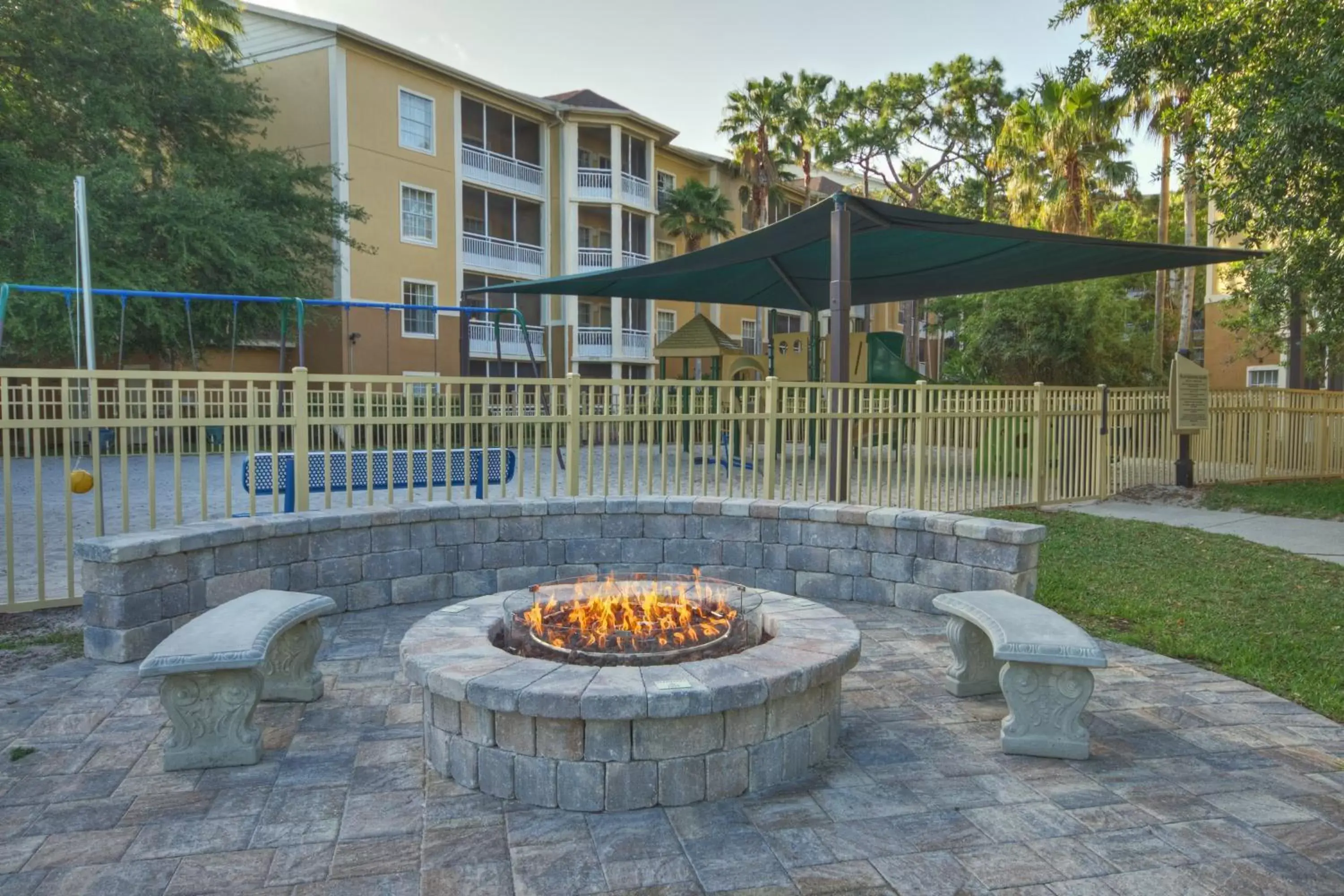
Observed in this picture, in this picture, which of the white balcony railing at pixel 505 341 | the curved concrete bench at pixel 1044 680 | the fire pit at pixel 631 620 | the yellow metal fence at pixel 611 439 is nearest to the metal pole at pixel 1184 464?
the yellow metal fence at pixel 611 439

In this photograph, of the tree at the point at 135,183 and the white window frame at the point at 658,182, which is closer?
the tree at the point at 135,183

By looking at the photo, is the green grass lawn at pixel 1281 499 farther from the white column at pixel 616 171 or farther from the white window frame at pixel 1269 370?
the white column at pixel 616 171

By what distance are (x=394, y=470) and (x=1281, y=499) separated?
1072 centimetres

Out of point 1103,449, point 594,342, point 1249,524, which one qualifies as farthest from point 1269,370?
point 594,342

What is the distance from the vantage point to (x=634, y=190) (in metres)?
28.3

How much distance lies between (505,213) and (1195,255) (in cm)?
2146

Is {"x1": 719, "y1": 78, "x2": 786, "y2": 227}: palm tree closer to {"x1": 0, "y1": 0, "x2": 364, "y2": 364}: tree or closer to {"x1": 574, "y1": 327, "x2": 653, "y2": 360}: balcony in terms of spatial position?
{"x1": 574, "y1": 327, "x2": 653, "y2": 360}: balcony

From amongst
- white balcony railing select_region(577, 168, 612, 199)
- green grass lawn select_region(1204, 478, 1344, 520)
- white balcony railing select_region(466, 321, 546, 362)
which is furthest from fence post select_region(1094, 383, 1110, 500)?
white balcony railing select_region(577, 168, 612, 199)

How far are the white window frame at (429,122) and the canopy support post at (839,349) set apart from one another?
18.5 meters

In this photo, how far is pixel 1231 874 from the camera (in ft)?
8.73

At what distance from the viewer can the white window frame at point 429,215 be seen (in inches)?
912

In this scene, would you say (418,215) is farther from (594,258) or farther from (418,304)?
(594,258)

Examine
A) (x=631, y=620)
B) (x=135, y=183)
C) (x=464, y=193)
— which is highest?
(x=464, y=193)

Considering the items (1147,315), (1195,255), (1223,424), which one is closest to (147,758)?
(1195,255)
